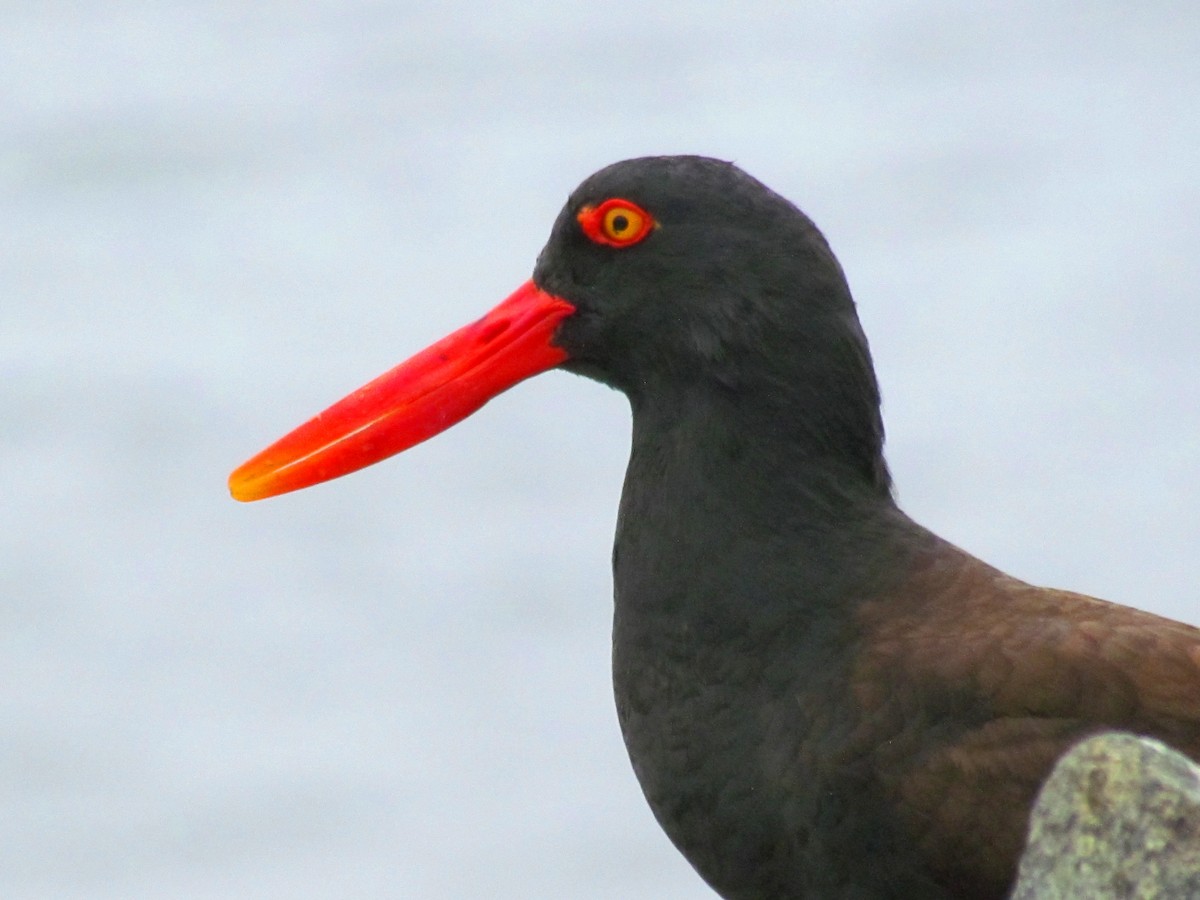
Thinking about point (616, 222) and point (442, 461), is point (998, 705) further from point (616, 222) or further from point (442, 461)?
point (442, 461)

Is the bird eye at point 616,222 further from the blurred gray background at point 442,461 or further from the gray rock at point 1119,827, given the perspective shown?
the blurred gray background at point 442,461

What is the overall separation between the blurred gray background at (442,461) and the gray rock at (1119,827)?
9791mm

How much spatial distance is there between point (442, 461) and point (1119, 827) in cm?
1239

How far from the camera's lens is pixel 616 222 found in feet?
18.4

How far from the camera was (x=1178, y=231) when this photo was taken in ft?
59.4

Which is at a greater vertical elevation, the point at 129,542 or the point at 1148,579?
the point at 129,542

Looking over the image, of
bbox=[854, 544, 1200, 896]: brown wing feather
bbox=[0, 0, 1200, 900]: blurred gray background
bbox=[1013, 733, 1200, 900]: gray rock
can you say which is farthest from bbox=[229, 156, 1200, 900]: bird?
bbox=[0, 0, 1200, 900]: blurred gray background

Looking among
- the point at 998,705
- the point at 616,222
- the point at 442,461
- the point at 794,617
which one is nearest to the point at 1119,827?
the point at 998,705

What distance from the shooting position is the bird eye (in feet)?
18.3

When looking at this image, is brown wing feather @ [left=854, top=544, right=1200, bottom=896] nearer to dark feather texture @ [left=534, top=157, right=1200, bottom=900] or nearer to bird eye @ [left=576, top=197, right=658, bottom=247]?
dark feather texture @ [left=534, top=157, right=1200, bottom=900]

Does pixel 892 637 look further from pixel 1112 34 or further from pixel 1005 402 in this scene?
pixel 1112 34

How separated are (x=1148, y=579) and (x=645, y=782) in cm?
993

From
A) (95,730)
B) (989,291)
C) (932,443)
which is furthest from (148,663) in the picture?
(989,291)

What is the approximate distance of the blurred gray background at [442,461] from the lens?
13852 millimetres
